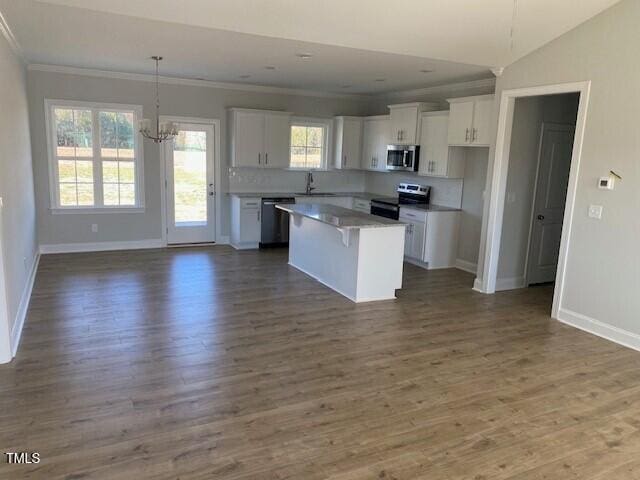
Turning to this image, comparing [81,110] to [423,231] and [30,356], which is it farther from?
[423,231]

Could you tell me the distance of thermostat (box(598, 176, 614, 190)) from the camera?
14.0 ft

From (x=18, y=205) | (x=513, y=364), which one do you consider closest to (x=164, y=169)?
(x=18, y=205)

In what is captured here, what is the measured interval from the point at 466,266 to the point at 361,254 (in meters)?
2.36

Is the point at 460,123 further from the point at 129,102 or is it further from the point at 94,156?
the point at 94,156

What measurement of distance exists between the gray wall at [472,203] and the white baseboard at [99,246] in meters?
4.68

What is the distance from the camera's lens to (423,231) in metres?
6.71

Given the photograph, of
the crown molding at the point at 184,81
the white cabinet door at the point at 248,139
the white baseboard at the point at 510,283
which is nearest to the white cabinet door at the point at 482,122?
the white baseboard at the point at 510,283

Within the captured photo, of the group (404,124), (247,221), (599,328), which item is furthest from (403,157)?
(599,328)

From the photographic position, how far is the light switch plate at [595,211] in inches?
173

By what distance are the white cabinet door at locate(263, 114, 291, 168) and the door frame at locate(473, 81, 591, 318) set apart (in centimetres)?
366

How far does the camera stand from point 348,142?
8414mm

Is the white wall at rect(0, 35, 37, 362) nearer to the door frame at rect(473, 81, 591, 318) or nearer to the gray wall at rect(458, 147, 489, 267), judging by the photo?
the door frame at rect(473, 81, 591, 318)

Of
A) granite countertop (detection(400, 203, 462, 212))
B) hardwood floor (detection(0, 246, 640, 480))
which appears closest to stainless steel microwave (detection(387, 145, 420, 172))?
granite countertop (detection(400, 203, 462, 212))

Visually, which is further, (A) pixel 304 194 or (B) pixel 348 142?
(B) pixel 348 142
